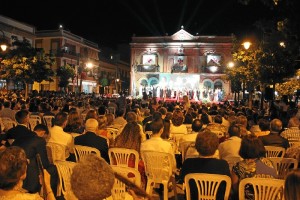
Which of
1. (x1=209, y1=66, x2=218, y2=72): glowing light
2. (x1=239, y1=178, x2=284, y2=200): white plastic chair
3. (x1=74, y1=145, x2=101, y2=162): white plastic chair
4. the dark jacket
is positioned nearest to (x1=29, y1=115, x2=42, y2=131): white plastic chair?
(x1=74, y1=145, x2=101, y2=162): white plastic chair

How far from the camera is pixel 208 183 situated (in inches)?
186

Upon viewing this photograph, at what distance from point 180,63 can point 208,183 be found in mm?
53236

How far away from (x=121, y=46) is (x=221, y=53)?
119 ft

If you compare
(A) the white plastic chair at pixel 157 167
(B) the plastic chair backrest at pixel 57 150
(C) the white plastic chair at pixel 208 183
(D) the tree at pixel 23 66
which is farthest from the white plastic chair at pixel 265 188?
(D) the tree at pixel 23 66

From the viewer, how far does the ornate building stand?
56625 mm

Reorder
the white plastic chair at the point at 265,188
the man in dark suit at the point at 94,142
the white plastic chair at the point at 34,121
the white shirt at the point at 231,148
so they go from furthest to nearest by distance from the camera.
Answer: the white plastic chair at the point at 34,121
the man in dark suit at the point at 94,142
the white shirt at the point at 231,148
the white plastic chair at the point at 265,188

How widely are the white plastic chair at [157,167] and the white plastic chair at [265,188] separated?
76.0 inches

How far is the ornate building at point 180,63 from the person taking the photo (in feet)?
186

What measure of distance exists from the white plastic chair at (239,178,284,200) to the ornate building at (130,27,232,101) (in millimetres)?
50975

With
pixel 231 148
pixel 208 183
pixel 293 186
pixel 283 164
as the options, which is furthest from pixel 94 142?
pixel 293 186

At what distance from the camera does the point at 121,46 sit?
88.5 m

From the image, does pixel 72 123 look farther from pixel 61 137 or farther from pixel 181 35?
pixel 181 35

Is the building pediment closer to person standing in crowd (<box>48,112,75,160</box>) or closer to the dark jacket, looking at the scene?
person standing in crowd (<box>48,112,75,160</box>)

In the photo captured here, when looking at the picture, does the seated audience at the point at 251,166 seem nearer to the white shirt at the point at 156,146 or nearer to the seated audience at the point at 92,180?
the white shirt at the point at 156,146
